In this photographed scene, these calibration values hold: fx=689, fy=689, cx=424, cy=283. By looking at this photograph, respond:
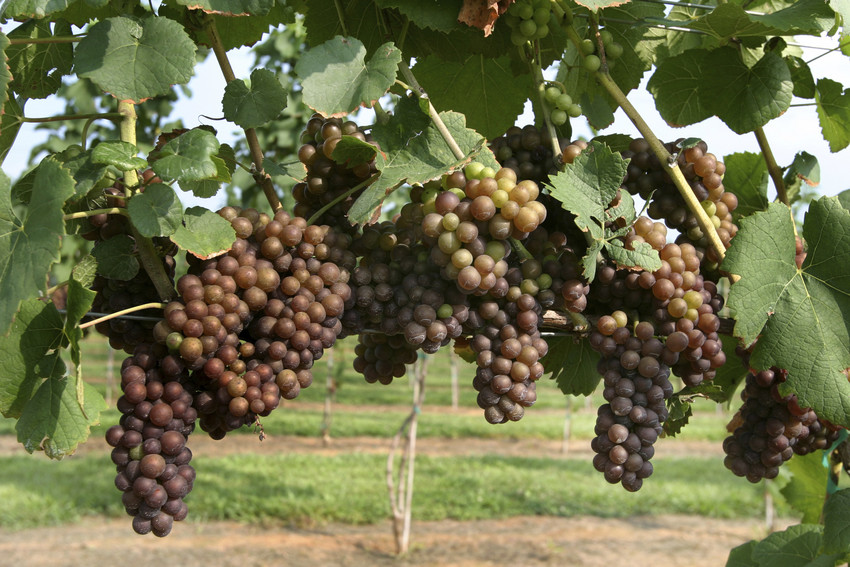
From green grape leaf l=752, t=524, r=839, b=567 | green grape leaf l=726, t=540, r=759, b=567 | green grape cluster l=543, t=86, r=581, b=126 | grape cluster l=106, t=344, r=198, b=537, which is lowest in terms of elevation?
green grape leaf l=726, t=540, r=759, b=567

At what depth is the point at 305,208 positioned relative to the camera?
1025 millimetres

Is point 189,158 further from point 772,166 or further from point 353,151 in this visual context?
point 772,166

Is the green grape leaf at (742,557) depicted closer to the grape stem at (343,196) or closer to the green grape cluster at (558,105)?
the green grape cluster at (558,105)

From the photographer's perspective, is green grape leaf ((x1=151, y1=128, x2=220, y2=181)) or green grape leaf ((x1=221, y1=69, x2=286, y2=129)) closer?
green grape leaf ((x1=151, y1=128, x2=220, y2=181))

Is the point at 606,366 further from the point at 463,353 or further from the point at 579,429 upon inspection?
the point at 579,429

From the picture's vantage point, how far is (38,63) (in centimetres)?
102

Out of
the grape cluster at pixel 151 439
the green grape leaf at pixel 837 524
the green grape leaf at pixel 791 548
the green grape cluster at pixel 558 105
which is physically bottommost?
the green grape leaf at pixel 791 548

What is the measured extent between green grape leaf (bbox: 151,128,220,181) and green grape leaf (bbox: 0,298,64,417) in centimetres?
23

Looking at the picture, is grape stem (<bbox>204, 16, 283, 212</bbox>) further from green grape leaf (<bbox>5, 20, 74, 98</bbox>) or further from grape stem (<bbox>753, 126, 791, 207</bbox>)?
grape stem (<bbox>753, 126, 791, 207</bbox>)

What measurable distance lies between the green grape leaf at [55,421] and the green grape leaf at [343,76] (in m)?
0.48

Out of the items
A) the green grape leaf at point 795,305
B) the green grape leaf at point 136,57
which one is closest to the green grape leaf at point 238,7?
the green grape leaf at point 136,57

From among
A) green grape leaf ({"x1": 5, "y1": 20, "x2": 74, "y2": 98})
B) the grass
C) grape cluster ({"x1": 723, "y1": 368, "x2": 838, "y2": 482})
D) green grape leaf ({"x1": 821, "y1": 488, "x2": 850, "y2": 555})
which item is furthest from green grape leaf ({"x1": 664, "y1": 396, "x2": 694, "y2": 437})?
the grass

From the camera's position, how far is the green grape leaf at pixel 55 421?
85cm

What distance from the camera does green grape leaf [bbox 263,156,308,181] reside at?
3.34ft
